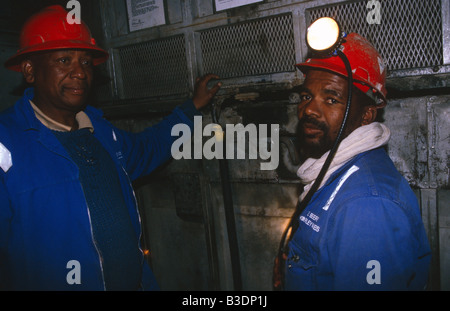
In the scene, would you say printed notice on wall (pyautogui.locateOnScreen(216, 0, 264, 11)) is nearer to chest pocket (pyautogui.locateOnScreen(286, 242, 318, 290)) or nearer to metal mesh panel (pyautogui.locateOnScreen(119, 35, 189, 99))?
metal mesh panel (pyautogui.locateOnScreen(119, 35, 189, 99))

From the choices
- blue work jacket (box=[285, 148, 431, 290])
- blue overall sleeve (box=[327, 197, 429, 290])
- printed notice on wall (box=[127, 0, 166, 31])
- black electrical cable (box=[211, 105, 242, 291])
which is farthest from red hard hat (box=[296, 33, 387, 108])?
printed notice on wall (box=[127, 0, 166, 31])

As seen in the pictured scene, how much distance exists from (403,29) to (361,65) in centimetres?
78

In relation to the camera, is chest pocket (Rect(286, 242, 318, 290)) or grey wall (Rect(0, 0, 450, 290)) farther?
grey wall (Rect(0, 0, 450, 290))

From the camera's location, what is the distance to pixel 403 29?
2072 mm

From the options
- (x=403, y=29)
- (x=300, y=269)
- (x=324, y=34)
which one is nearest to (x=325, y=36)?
(x=324, y=34)

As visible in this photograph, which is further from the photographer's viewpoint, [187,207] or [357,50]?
[187,207]

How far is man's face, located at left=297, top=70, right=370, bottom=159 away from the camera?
1669 millimetres

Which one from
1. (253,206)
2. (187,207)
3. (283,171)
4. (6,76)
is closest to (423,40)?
(283,171)

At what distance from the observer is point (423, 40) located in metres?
2.03

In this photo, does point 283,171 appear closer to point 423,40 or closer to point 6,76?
point 423,40

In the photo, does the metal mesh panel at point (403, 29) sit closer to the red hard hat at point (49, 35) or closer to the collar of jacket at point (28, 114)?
the red hard hat at point (49, 35)

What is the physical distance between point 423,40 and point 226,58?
59.5 inches

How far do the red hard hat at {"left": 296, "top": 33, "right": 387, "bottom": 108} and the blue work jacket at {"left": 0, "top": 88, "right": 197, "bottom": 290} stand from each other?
5.87 ft

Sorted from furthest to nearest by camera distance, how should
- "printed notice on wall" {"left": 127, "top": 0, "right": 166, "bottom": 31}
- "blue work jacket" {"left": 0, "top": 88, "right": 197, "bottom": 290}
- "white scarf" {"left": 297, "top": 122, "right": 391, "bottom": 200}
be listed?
1. "printed notice on wall" {"left": 127, "top": 0, "right": 166, "bottom": 31}
2. "blue work jacket" {"left": 0, "top": 88, "right": 197, "bottom": 290}
3. "white scarf" {"left": 297, "top": 122, "right": 391, "bottom": 200}
